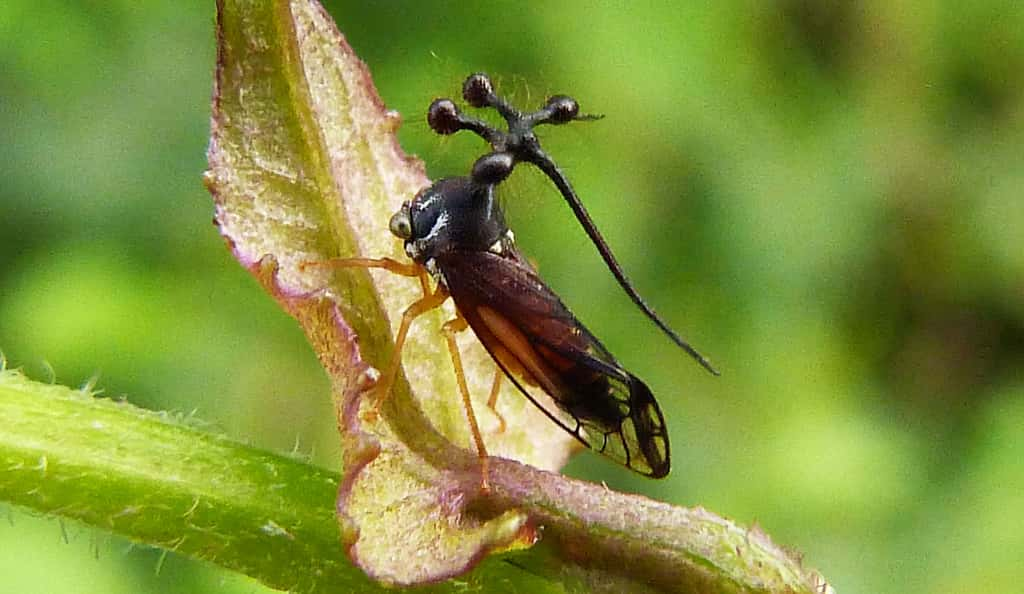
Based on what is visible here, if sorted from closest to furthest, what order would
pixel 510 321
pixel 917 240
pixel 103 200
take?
pixel 510 321, pixel 103 200, pixel 917 240

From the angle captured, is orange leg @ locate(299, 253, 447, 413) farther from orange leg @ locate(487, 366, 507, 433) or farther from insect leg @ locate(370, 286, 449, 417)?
orange leg @ locate(487, 366, 507, 433)

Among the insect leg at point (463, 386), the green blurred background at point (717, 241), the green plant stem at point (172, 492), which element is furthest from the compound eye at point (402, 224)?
the green blurred background at point (717, 241)

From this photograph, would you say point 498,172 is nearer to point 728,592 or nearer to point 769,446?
point 728,592

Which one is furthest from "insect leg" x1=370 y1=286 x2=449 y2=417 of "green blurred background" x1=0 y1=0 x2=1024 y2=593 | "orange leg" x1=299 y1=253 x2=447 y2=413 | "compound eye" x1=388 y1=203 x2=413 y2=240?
"green blurred background" x1=0 y1=0 x2=1024 y2=593

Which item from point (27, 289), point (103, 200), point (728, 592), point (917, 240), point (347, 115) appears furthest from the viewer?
point (917, 240)

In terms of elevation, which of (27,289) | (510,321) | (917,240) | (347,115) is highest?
(917,240)

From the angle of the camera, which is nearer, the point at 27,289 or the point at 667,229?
the point at 27,289

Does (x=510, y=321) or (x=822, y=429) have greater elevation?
(x=822, y=429)

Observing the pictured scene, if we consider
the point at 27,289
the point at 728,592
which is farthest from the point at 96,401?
the point at 27,289
